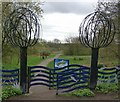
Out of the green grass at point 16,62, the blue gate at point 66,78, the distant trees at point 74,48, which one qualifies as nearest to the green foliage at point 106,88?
the blue gate at point 66,78

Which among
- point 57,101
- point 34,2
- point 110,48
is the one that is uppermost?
point 34,2

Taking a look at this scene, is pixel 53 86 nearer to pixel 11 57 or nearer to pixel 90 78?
pixel 90 78

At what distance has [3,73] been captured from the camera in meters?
6.14

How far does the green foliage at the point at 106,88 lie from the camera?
612 cm

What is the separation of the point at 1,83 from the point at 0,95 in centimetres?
67

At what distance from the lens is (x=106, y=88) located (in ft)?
20.5

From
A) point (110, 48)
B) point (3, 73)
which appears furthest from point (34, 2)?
point (3, 73)

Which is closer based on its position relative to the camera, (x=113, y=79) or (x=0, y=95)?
(x=0, y=95)

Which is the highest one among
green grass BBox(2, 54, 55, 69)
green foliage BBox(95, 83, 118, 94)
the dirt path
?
green grass BBox(2, 54, 55, 69)

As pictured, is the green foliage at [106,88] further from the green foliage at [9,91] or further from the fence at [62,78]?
the green foliage at [9,91]

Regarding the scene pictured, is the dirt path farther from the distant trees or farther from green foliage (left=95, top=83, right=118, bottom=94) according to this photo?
the distant trees

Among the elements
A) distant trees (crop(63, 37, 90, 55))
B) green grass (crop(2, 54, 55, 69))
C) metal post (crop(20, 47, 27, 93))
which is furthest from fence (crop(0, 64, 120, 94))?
distant trees (crop(63, 37, 90, 55))

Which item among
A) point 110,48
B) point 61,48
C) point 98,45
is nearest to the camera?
point 98,45

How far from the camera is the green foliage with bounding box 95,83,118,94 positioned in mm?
6119
